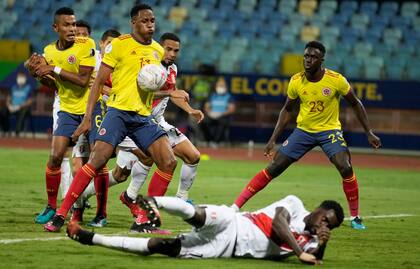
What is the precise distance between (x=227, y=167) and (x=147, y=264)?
14.1 meters

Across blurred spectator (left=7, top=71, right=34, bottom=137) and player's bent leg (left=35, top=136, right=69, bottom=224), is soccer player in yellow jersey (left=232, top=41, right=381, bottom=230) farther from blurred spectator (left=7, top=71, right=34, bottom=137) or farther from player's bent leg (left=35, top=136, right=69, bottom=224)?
blurred spectator (left=7, top=71, right=34, bottom=137)

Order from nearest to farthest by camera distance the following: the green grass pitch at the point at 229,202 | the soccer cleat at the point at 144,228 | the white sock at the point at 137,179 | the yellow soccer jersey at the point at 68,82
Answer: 1. the green grass pitch at the point at 229,202
2. the soccer cleat at the point at 144,228
3. the yellow soccer jersey at the point at 68,82
4. the white sock at the point at 137,179

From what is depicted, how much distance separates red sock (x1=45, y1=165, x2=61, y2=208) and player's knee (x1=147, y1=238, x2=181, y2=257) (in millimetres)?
3259

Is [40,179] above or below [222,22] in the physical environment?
below

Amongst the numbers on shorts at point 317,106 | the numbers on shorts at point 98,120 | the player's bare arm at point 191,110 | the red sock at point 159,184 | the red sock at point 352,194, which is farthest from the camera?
the numbers on shorts at point 317,106

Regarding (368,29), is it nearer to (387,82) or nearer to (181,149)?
(387,82)

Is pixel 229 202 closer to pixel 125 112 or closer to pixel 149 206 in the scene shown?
pixel 125 112

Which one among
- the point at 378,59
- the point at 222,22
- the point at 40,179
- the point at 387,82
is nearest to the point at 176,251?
the point at 40,179

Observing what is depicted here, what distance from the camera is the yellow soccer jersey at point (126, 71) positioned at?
11242 millimetres

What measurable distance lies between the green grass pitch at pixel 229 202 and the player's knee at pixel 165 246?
3.5 inches

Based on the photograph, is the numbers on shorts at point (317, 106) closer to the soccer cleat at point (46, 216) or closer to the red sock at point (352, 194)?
the red sock at point (352, 194)

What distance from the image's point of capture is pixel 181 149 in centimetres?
1338

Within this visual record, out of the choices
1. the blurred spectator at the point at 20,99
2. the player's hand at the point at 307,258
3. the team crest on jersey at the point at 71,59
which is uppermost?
the team crest on jersey at the point at 71,59

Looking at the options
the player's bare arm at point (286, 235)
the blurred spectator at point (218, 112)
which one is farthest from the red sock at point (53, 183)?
the blurred spectator at point (218, 112)
